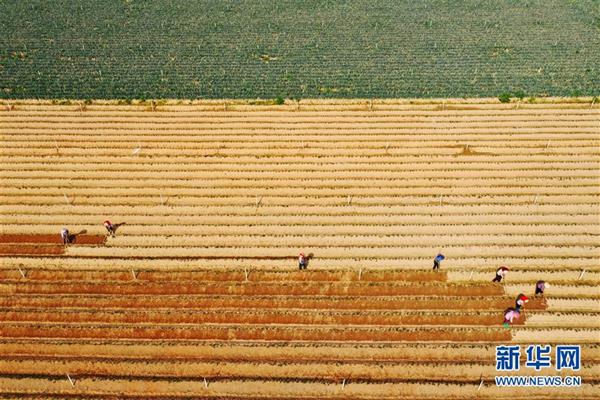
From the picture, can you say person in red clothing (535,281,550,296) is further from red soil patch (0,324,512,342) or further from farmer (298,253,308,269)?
farmer (298,253,308,269)

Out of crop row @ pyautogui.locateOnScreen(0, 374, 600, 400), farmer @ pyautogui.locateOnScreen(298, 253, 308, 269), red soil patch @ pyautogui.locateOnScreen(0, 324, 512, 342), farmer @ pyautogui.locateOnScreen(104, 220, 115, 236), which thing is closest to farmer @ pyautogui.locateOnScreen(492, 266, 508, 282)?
red soil patch @ pyautogui.locateOnScreen(0, 324, 512, 342)

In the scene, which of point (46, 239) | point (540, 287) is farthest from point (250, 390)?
point (46, 239)

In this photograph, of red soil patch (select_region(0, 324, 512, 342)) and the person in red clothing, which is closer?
red soil patch (select_region(0, 324, 512, 342))

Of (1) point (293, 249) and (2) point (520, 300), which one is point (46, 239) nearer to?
(1) point (293, 249)

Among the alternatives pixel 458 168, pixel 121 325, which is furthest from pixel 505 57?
pixel 121 325

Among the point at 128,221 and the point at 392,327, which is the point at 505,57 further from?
the point at 128,221
